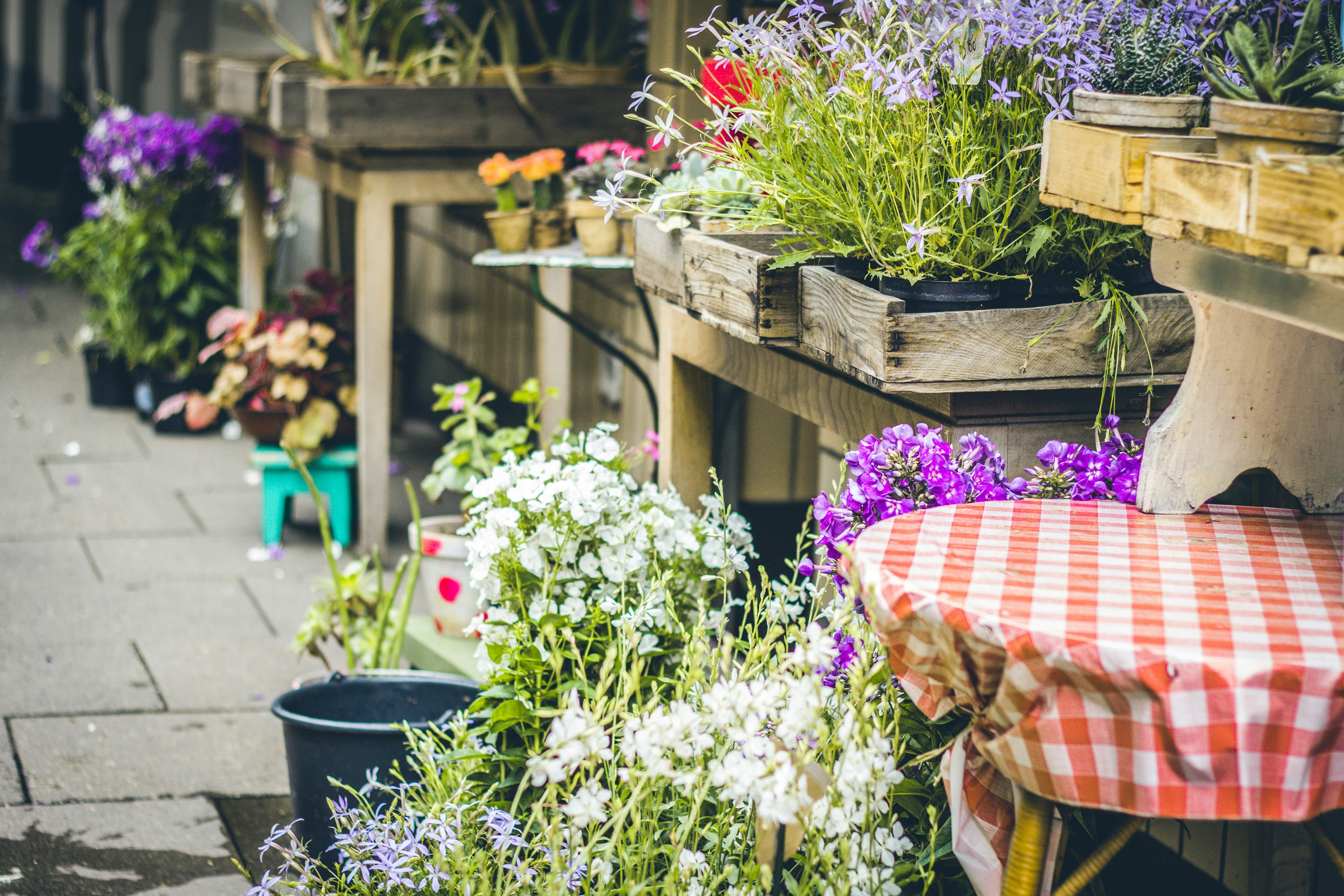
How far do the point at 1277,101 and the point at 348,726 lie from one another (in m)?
1.58

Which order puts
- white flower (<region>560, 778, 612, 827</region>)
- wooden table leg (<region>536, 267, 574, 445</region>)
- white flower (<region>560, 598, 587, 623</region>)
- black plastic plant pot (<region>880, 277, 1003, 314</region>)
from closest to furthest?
white flower (<region>560, 778, 612, 827</region>), black plastic plant pot (<region>880, 277, 1003, 314</region>), white flower (<region>560, 598, 587, 623</region>), wooden table leg (<region>536, 267, 574, 445</region>)

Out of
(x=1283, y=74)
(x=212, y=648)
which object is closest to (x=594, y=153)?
(x=212, y=648)

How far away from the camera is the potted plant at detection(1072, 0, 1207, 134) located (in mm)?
1422

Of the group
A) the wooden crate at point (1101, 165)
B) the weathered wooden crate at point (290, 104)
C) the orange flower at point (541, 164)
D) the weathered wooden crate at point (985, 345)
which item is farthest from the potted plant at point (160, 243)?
the wooden crate at point (1101, 165)

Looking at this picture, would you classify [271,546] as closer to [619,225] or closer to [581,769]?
[619,225]

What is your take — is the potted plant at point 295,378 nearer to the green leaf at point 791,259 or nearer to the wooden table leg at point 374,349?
the wooden table leg at point 374,349

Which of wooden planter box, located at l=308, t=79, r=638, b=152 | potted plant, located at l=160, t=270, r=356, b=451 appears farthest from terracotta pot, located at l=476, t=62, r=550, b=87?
→ potted plant, located at l=160, t=270, r=356, b=451

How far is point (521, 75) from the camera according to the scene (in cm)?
398

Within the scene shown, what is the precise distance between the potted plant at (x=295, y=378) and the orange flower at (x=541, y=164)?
145 cm

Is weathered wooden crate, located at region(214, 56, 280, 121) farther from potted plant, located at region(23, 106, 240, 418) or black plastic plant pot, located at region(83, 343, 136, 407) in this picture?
black plastic plant pot, located at region(83, 343, 136, 407)

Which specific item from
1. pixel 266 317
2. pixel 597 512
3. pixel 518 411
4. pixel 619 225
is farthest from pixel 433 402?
pixel 597 512

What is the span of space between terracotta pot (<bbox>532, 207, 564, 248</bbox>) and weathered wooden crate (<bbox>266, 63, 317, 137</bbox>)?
1.24 metres

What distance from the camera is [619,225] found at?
293 cm

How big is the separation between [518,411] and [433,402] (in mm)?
1005
